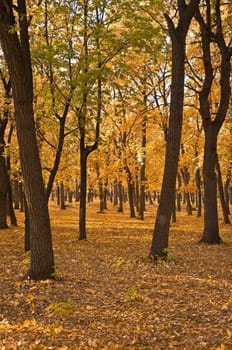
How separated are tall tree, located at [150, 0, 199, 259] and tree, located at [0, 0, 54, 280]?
3.62m

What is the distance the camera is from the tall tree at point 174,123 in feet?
35.3

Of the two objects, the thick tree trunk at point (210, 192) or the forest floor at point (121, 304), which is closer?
the forest floor at point (121, 304)

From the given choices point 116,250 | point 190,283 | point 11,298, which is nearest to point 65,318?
point 11,298

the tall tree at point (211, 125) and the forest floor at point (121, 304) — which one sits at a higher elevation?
the tall tree at point (211, 125)

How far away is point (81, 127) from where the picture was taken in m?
15.3

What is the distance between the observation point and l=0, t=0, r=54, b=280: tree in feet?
27.3

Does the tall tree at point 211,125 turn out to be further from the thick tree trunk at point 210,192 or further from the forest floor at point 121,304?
the forest floor at point 121,304

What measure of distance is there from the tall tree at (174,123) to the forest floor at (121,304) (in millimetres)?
881

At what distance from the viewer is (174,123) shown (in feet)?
36.4

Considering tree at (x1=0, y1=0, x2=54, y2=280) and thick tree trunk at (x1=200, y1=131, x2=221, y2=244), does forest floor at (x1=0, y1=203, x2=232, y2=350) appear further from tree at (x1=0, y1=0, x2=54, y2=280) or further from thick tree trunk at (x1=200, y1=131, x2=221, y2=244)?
thick tree trunk at (x1=200, y1=131, x2=221, y2=244)

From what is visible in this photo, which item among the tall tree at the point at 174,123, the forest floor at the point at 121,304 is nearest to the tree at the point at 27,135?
the forest floor at the point at 121,304

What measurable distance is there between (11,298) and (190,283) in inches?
158

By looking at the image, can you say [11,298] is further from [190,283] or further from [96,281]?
[190,283]

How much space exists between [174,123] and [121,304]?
569 centimetres
